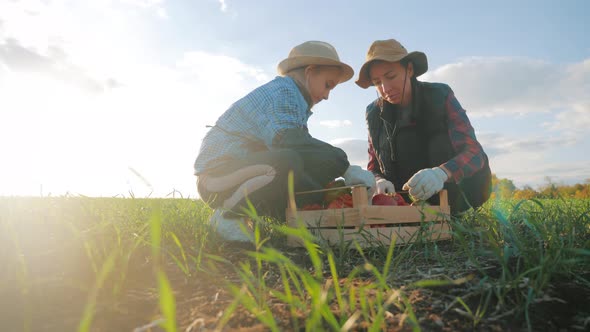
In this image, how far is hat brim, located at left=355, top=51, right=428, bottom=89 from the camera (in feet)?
11.9

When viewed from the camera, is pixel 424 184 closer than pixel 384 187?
Yes

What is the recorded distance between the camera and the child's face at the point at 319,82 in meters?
3.32

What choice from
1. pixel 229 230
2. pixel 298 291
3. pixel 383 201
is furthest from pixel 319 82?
pixel 298 291

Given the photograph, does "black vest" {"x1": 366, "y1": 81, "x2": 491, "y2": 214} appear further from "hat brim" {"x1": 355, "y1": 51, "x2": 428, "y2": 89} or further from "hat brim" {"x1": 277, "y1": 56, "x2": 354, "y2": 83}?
"hat brim" {"x1": 277, "y1": 56, "x2": 354, "y2": 83}

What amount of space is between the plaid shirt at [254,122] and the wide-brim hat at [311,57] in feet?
0.88

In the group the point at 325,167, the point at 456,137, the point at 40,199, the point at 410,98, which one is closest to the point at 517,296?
the point at 325,167

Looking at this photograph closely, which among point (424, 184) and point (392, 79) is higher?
point (392, 79)

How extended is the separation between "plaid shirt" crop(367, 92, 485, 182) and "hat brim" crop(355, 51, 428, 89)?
1.26ft

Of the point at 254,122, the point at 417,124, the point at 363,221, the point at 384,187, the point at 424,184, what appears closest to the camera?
the point at 363,221

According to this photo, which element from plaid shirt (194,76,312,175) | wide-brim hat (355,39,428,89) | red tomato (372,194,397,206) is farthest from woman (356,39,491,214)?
plaid shirt (194,76,312,175)

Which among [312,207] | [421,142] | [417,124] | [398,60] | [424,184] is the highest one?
[398,60]

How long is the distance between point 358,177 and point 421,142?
1318 mm

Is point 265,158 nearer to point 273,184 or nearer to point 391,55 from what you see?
point 273,184

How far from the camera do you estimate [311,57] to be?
3.24m
